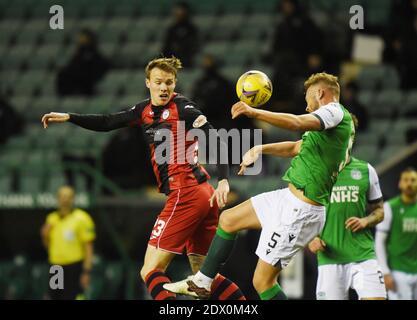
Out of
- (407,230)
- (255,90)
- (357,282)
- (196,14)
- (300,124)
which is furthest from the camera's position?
(196,14)

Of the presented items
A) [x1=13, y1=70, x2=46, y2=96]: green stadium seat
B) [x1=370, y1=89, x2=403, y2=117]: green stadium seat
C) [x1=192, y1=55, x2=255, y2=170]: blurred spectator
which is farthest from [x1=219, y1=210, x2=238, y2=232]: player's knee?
[x1=13, y1=70, x2=46, y2=96]: green stadium seat

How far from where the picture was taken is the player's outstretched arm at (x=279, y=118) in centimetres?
699

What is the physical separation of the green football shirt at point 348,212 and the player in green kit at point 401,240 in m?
1.88

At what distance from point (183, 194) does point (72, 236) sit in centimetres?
431

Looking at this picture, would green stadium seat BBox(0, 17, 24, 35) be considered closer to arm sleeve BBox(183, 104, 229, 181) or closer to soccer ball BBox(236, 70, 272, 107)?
arm sleeve BBox(183, 104, 229, 181)

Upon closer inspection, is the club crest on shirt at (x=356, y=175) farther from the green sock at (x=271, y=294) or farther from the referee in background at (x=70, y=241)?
the referee in background at (x=70, y=241)

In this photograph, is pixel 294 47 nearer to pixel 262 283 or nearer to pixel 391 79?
pixel 391 79

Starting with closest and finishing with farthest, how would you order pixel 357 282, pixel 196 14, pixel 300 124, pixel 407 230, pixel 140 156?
pixel 300 124 < pixel 357 282 < pixel 407 230 < pixel 140 156 < pixel 196 14

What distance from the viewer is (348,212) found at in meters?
9.41

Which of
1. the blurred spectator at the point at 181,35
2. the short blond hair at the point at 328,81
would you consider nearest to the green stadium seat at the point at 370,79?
the blurred spectator at the point at 181,35

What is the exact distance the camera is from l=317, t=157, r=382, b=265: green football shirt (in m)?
9.33

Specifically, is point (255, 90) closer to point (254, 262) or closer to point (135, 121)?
point (135, 121)
